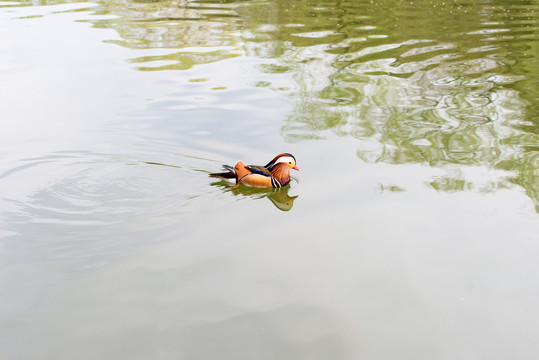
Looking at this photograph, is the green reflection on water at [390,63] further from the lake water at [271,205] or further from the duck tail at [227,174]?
the duck tail at [227,174]

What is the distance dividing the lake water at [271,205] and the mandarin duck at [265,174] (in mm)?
144

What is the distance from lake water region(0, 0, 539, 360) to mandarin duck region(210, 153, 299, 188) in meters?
0.14

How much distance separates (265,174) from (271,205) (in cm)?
38

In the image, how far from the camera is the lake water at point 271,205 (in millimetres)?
4188

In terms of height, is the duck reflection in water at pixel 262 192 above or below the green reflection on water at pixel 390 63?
below

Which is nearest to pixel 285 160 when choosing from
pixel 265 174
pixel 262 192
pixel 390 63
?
pixel 265 174

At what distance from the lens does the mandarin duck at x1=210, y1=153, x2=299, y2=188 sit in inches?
245

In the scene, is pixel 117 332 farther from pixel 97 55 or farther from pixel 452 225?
pixel 97 55

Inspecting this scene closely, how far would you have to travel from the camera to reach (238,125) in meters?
7.91

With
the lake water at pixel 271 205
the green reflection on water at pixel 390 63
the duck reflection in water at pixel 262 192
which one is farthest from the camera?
the green reflection on water at pixel 390 63

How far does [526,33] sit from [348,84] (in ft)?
17.6

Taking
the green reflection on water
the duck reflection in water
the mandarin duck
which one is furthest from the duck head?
the green reflection on water

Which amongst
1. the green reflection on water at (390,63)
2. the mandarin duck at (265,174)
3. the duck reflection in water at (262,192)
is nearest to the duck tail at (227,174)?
the mandarin duck at (265,174)

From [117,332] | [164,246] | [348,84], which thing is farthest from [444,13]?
[117,332]
